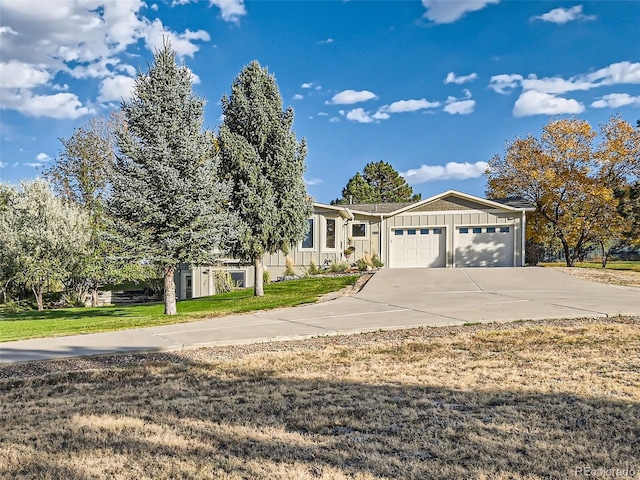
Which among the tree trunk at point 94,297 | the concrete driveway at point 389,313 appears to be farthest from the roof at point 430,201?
the tree trunk at point 94,297

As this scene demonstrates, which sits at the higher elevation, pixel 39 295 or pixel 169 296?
pixel 169 296

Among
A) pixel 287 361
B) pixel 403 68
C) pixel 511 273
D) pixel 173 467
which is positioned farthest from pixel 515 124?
pixel 173 467

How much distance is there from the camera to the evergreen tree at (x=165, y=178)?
12430 mm

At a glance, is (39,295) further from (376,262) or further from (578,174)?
(578,174)

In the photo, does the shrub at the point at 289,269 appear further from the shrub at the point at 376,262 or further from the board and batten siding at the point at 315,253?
the shrub at the point at 376,262

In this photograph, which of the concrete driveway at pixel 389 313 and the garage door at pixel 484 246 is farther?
the garage door at pixel 484 246

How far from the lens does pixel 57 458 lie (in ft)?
10.8

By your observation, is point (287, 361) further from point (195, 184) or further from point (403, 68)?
point (403, 68)

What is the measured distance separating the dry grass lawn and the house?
1561cm

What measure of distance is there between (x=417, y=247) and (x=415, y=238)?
0.47 meters

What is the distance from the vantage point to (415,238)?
24375 mm

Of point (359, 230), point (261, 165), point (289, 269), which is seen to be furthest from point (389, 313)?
point (359, 230)

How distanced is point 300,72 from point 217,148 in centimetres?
721

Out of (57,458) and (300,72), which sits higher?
(300,72)
